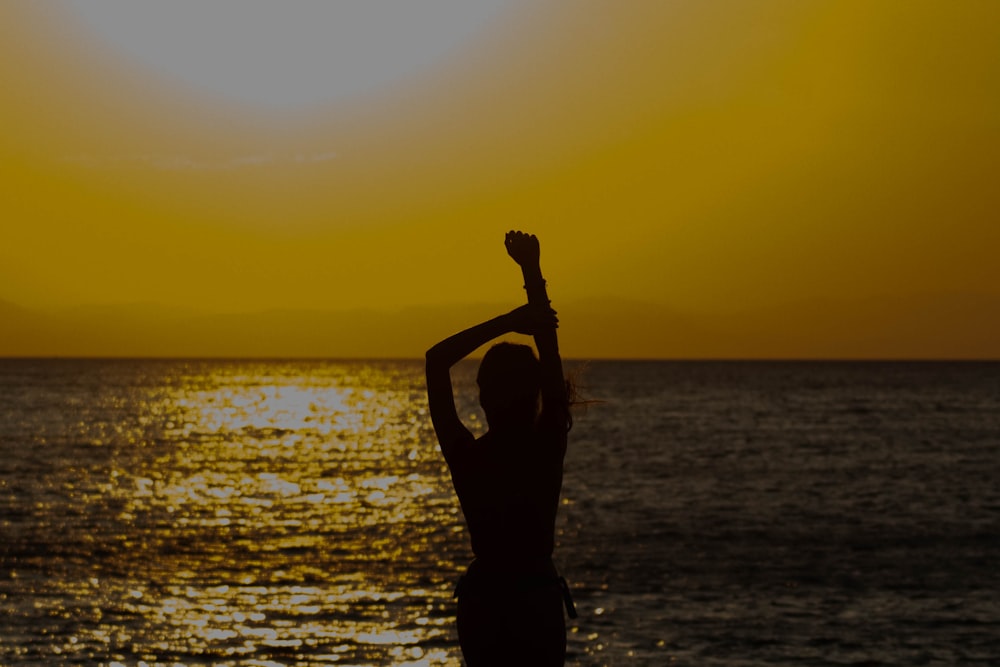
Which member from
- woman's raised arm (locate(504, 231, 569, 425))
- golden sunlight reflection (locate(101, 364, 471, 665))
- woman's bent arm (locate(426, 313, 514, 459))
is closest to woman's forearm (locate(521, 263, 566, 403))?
woman's raised arm (locate(504, 231, 569, 425))

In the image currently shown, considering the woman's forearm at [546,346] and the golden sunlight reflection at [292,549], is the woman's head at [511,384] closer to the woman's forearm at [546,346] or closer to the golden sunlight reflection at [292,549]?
the woman's forearm at [546,346]

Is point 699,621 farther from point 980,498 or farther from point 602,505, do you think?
point 980,498

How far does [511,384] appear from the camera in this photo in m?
5.00

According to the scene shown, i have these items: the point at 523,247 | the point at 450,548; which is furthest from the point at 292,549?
the point at 523,247

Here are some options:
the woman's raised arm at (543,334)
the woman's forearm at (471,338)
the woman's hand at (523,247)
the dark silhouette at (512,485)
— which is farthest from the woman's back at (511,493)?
the woman's hand at (523,247)

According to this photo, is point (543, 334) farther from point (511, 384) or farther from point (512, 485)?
point (512, 485)

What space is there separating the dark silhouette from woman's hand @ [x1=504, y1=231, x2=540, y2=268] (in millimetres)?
263

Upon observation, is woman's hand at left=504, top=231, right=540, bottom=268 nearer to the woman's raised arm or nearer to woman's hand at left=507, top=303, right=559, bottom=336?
the woman's raised arm

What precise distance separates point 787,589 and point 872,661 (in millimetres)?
6985

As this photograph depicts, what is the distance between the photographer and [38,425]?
95.1 meters

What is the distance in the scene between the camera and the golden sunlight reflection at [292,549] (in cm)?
2384

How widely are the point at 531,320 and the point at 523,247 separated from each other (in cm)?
32

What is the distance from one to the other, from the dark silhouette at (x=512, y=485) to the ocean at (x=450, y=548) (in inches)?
17.3

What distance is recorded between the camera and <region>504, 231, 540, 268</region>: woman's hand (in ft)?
16.9
